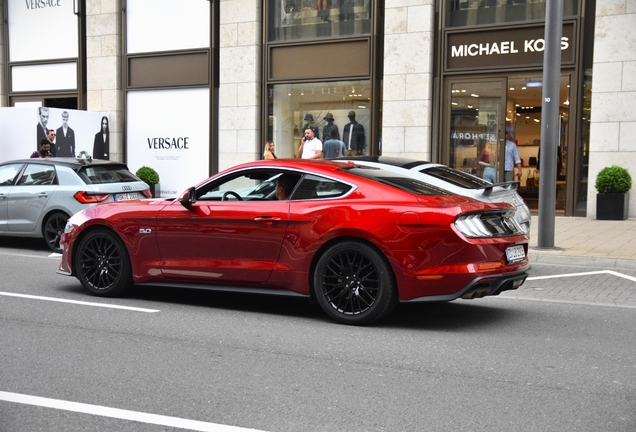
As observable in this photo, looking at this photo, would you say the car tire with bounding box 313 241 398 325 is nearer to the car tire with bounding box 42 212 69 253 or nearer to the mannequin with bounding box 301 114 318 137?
the car tire with bounding box 42 212 69 253

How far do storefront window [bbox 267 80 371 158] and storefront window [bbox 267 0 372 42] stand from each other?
129 cm

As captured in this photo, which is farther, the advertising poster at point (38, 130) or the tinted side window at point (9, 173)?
the advertising poster at point (38, 130)

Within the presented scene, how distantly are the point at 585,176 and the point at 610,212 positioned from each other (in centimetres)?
129

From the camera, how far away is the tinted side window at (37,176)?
12805mm

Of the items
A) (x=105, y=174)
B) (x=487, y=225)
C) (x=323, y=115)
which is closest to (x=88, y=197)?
(x=105, y=174)

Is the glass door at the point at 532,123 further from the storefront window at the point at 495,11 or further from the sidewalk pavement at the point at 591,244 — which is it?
the sidewalk pavement at the point at 591,244

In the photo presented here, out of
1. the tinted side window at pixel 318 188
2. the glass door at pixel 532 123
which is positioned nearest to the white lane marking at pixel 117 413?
the tinted side window at pixel 318 188

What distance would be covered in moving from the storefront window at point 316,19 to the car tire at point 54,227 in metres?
9.79

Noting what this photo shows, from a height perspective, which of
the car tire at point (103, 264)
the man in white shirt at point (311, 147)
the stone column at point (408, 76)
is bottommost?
the car tire at point (103, 264)

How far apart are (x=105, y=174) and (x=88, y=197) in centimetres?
62

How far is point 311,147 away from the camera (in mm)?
18812

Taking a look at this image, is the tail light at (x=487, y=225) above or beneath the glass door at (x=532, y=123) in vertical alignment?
beneath

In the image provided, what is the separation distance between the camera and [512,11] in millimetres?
17875

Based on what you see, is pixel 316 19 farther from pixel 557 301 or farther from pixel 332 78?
pixel 557 301
